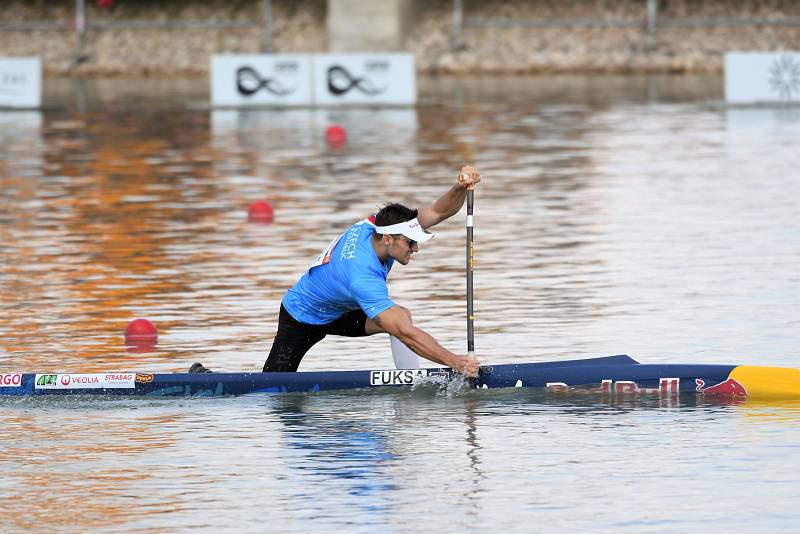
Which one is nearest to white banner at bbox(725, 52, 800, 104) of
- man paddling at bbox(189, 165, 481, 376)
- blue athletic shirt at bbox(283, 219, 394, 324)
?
man paddling at bbox(189, 165, 481, 376)

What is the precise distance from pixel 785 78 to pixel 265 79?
39.3 feet

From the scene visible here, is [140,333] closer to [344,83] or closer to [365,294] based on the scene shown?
[365,294]

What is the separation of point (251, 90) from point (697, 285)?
25860 mm

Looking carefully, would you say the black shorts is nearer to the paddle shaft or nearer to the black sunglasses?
the paddle shaft

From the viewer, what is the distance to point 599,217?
2261 cm

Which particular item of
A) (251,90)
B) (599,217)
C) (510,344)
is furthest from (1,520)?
(251,90)

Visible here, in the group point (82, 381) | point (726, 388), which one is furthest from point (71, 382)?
point (726, 388)

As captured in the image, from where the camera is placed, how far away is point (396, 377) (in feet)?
40.7

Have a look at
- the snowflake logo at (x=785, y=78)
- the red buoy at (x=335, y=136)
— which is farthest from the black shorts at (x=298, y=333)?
the snowflake logo at (x=785, y=78)

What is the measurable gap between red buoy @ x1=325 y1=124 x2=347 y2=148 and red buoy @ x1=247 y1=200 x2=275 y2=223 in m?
10.7

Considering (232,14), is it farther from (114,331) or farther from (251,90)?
(114,331)

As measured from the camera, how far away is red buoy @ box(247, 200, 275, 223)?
2302 centimetres

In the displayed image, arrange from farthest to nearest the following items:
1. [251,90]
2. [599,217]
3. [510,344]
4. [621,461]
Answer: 1. [251,90]
2. [599,217]
3. [510,344]
4. [621,461]

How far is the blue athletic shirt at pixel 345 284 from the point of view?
1184 cm
